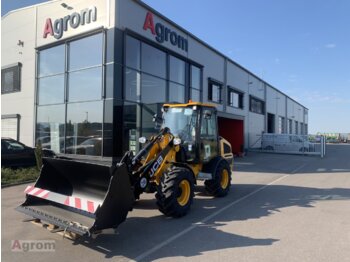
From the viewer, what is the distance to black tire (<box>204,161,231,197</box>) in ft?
28.2

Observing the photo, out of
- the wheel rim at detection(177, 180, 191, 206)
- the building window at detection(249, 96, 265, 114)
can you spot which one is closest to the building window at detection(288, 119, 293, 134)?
the building window at detection(249, 96, 265, 114)

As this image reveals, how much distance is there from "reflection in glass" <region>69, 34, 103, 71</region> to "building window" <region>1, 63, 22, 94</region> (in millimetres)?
4731

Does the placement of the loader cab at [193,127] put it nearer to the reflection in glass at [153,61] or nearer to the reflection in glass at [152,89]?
the reflection in glass at [152,89]

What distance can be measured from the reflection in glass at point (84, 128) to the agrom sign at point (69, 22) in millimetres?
3749

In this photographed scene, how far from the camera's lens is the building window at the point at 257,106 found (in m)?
32.5

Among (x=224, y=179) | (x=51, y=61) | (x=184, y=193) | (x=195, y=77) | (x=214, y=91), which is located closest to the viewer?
(x=184, y=193)

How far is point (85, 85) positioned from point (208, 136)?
8.19 m

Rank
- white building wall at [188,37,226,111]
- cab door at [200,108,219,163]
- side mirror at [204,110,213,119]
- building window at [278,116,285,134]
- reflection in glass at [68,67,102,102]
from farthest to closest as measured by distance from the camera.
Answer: building window at [278,116,285,134] → white building wall at [188,37,226,111] → reflection in glass at [68,67,102,102] → cab door at [200,108,219,163] → side mirror at [204,110,213,119]

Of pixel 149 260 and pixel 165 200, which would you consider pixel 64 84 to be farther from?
pixel 149 260

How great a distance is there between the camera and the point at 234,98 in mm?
27875

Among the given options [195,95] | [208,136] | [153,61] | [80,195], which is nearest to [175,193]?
[80,195]

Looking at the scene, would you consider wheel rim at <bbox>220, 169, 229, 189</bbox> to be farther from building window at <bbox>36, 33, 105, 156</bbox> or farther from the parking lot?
building window at <bbox>36, 33, 105, 156</bbox>

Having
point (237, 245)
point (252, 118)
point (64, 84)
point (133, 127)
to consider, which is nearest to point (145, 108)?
point (133, 127)

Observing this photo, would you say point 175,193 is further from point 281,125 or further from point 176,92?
point 281,125
